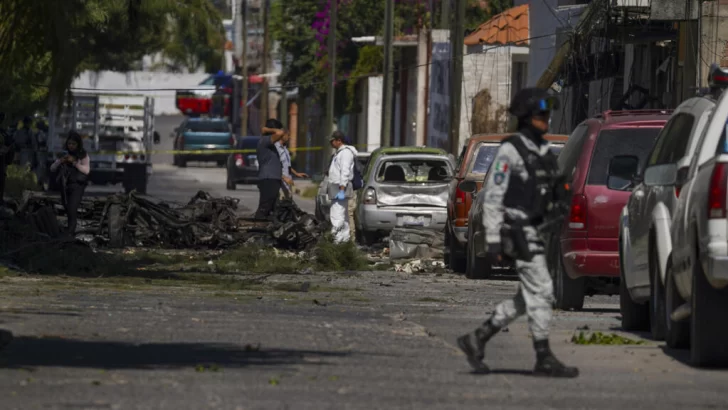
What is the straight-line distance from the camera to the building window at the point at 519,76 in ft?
141

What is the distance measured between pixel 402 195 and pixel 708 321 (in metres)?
15.7

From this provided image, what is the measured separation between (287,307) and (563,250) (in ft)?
8.10

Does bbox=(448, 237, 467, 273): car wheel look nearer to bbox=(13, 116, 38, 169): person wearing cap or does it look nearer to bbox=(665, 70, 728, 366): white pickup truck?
bbox=(665, 70, 728, 366): white pickup truck

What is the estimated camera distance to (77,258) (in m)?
17.8

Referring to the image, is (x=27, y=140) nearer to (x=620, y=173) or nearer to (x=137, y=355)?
(x=620, y=173)

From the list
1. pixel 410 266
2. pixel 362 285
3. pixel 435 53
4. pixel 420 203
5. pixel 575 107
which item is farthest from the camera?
pixel 435 53

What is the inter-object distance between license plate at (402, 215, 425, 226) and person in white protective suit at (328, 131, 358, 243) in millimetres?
976

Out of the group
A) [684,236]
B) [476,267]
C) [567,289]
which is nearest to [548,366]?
[684,236]

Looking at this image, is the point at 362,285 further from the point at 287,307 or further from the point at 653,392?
the point at 653,392

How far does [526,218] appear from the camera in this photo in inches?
370

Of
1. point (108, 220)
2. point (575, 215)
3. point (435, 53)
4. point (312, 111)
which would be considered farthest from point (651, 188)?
point (312, 111)

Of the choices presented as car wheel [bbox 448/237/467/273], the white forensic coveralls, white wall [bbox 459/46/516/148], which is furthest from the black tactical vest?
white wall [bbox 459/46/516/148]

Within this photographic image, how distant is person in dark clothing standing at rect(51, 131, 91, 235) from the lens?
75.3 feet

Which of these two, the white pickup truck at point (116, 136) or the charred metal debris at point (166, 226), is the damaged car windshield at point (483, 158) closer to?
the charred metal debris at point (166, 226)
